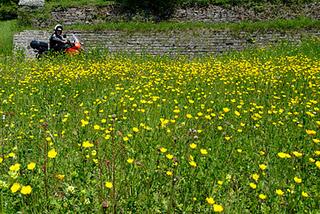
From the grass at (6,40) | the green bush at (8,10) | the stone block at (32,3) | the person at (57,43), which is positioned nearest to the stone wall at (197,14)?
the stone block at (32,3)

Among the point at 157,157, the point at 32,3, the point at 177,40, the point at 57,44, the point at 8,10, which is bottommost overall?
the point at 177,40

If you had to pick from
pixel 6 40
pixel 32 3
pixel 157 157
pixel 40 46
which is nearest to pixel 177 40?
pixel 40 46

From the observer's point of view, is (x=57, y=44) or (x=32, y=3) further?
(x=32, y=3)

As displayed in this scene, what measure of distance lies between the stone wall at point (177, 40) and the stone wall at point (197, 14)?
11.9ft

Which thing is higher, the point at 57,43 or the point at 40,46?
the point at 57,43

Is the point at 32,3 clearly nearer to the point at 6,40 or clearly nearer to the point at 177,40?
the point at 6,40

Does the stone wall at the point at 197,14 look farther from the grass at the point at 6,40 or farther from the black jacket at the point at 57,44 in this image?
the black jacket at the point at 57,44

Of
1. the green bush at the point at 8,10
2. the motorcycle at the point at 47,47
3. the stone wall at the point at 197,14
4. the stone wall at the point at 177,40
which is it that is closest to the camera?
the motorcycle at the point at 47,47

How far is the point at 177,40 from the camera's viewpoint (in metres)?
14.4

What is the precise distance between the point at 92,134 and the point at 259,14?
17.0 m

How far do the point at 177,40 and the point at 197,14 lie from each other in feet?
17.1

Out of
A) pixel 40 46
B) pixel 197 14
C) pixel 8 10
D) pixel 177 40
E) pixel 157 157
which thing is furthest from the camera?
pixel 8 10

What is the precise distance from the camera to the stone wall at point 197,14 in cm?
1811

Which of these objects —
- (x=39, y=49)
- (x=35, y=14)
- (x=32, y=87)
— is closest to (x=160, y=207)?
(x=32, y=87)
